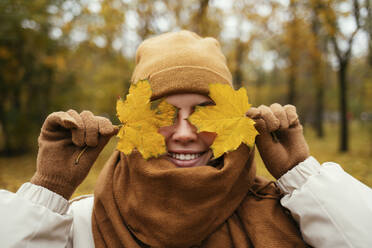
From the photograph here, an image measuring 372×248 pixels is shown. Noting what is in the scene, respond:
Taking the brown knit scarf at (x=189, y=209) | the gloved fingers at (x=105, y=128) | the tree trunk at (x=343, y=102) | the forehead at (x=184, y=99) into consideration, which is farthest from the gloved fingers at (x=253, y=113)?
the tree trunk at (x=343, y=102)

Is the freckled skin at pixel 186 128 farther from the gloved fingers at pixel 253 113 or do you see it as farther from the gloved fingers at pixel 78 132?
the gloved fingers at pixel 78 132

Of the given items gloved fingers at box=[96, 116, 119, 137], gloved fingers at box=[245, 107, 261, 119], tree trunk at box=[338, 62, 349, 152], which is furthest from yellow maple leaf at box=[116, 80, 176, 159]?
tree trunk at box=[338, 62, 349, 152]

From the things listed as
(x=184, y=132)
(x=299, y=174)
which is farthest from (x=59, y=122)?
(x=299, y=174)

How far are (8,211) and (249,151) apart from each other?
1.11 meters

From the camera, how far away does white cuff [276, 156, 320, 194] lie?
1.17 m

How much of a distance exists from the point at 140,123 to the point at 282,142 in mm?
715

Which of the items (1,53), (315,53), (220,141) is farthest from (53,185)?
(315,53)

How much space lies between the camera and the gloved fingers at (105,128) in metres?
1.14

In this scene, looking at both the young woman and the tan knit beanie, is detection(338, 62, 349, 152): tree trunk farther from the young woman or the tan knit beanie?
the young woman

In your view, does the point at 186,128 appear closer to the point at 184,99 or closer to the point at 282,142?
the point at 184,99

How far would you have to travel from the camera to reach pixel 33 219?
1.08 m

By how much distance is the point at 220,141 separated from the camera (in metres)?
1.10

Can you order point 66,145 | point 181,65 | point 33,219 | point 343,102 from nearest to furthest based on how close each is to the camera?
1. point 33,219
2. point 66,145
3. point 181,65
4. point 343,102

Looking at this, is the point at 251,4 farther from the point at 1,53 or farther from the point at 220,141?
the point at 220,141
